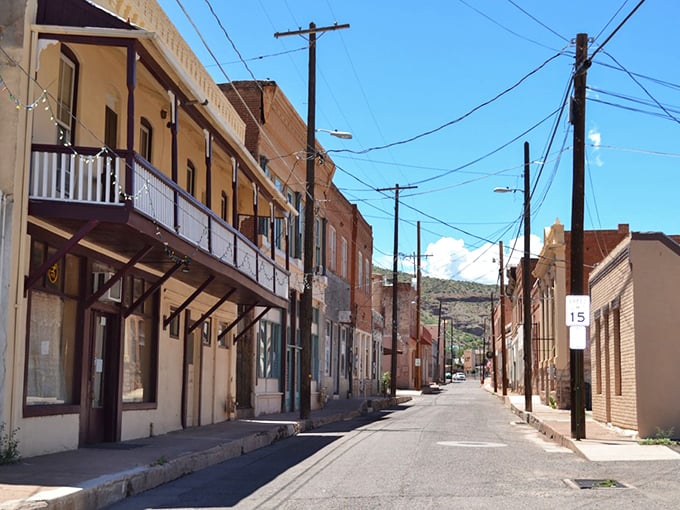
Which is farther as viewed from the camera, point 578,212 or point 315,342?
point 315,342

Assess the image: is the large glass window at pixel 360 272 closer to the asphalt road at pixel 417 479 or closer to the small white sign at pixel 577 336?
the asphalt road at pixel 417 479

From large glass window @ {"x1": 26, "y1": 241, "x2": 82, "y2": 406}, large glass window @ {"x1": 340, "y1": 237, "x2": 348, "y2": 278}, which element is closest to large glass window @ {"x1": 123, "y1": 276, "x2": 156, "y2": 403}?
large glass window @ {"x1": 26, "y1": 241, "x2": 82, "y2": 406}

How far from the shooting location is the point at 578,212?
1838 centimetres

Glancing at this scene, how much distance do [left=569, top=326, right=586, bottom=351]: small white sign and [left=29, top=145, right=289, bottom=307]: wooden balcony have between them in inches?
284

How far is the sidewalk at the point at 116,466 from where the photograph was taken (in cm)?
915

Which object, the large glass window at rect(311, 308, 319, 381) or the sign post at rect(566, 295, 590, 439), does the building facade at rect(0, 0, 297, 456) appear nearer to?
the sign post at rect(566, 295, 590, 439)

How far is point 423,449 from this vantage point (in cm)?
1684

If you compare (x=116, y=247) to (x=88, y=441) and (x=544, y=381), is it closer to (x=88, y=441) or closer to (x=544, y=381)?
(x=88, y=441)

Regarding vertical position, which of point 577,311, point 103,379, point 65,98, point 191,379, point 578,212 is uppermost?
point 65,98

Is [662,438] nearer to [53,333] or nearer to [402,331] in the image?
[53,333]

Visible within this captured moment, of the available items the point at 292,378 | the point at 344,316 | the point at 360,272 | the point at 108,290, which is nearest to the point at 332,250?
the point at 344,316

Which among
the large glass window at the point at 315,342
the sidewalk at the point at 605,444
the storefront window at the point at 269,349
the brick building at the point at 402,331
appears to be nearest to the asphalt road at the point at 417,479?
the sidewalk at the point at 605,444

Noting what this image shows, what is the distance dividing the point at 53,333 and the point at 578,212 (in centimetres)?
1058

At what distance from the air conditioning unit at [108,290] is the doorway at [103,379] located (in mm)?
289
